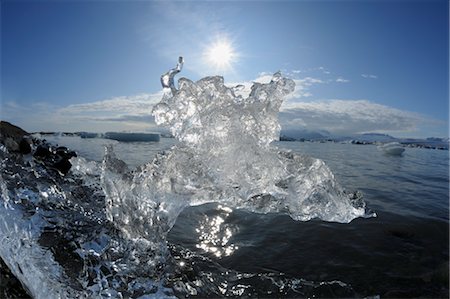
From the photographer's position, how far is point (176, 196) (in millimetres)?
3959

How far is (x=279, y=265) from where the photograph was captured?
404 cm

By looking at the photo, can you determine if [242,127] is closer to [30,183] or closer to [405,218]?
[30,183]

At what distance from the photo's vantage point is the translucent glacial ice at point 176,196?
10.4ft

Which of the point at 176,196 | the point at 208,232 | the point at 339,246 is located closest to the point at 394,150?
the point at 339,246

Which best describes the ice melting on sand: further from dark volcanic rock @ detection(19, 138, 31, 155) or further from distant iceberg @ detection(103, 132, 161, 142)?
distant iceberg @ detection(103, 132, 161, 142)

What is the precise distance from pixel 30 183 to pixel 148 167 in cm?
185

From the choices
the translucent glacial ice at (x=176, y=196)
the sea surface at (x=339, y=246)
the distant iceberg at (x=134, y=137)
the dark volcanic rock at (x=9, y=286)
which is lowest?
the sea surface at (x=339, y=246)

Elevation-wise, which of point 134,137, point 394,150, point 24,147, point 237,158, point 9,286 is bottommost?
point 9,286

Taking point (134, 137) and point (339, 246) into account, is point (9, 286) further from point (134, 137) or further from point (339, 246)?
point (134, 137)

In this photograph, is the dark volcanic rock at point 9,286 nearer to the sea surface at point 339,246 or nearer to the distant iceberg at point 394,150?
the sea surface at point 339,246

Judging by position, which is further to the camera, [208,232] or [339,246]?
[208,232]

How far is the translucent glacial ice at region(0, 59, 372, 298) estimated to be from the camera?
317cm

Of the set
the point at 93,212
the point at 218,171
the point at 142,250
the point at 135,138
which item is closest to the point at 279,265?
the point at 218,171

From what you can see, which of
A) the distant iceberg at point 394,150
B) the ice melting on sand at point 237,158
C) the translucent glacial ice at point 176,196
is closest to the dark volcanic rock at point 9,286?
the translucent glacial ice at point 176,196
